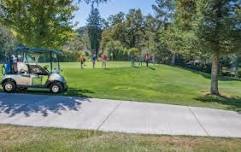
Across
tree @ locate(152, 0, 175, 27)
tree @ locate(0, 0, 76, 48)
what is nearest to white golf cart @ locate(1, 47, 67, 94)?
tree @ locate(0, 0, 76, 48)

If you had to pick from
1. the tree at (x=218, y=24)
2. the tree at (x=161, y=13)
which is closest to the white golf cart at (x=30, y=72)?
the tree at (x=218, y=24)

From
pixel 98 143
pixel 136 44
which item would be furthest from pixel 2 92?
pixel 136 44

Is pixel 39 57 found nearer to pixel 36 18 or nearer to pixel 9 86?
pixel 9 86

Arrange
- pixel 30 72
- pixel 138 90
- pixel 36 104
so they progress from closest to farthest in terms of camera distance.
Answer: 1. pixel 36 104
2. pixel 30 72
3. pixel 138 90

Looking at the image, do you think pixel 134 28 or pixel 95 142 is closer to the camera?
pixel 95 142

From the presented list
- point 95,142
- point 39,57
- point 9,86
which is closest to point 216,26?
point 39,57

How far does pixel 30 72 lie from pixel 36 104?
3.92 m

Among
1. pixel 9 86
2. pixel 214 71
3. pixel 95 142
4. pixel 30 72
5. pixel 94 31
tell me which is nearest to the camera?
pixel 95 142

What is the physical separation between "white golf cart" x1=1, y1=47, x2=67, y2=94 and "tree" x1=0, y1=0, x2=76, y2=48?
4398mm

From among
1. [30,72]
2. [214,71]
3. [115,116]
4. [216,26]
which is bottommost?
[115,116]

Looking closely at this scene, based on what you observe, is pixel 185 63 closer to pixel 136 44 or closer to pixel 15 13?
pixel 136 44

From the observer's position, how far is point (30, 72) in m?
19.4

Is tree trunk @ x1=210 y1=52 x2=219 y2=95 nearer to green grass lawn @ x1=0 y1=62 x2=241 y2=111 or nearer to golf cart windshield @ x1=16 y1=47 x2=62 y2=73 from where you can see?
green grass lawn @ x1=0 y1=62 x2=241 y2=111

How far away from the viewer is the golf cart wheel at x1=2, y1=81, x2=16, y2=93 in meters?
19.1
